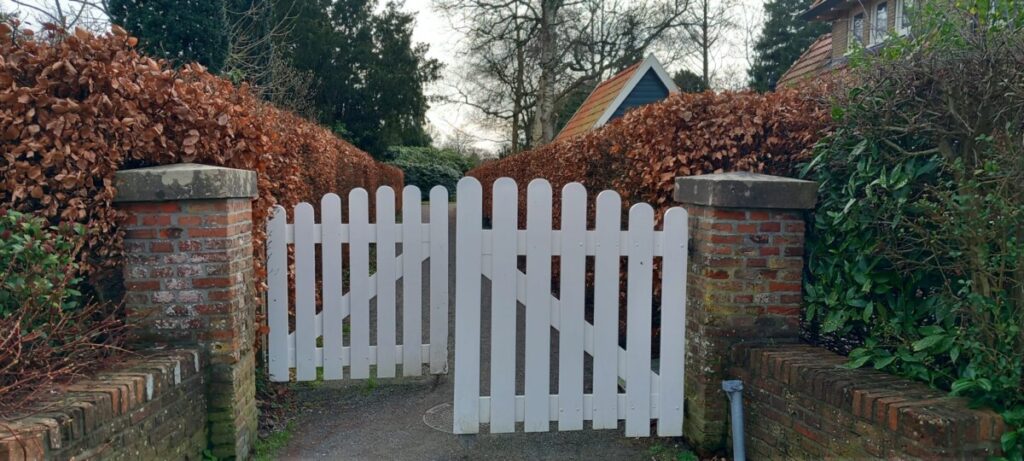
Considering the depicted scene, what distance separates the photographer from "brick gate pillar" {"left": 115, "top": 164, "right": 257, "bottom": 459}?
288 centimetres

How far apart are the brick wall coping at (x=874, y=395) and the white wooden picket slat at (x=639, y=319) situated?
0.48 metres

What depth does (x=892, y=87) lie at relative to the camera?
2.86 metres

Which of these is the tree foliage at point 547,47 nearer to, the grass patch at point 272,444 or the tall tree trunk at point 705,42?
the tall tree trunk at point 705,42

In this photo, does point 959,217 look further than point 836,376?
No

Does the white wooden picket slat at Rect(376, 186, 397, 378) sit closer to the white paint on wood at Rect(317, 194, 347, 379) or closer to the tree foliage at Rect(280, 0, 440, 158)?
the white paint on wood at Rect(317, 194, 347, 379)

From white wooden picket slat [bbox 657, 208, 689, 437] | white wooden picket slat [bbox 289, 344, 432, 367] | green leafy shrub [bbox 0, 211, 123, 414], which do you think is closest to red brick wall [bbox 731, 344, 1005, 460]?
white wooden picket slat [bbox 657, 208, 689, 437]

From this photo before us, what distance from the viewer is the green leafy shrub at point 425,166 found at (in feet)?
97.6

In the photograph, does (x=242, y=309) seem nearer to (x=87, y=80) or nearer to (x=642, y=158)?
(x=87, y=80)

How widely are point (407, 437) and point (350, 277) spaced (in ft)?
3.17

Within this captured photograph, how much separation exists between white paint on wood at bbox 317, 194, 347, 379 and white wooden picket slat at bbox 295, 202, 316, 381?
0.22 feet

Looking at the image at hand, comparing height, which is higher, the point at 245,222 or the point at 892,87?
the point at 892,87

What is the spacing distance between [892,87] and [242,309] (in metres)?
3.23

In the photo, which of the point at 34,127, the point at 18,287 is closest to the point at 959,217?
the point at 18,287

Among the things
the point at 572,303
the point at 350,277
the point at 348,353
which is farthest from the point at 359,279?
the point at 572,303
